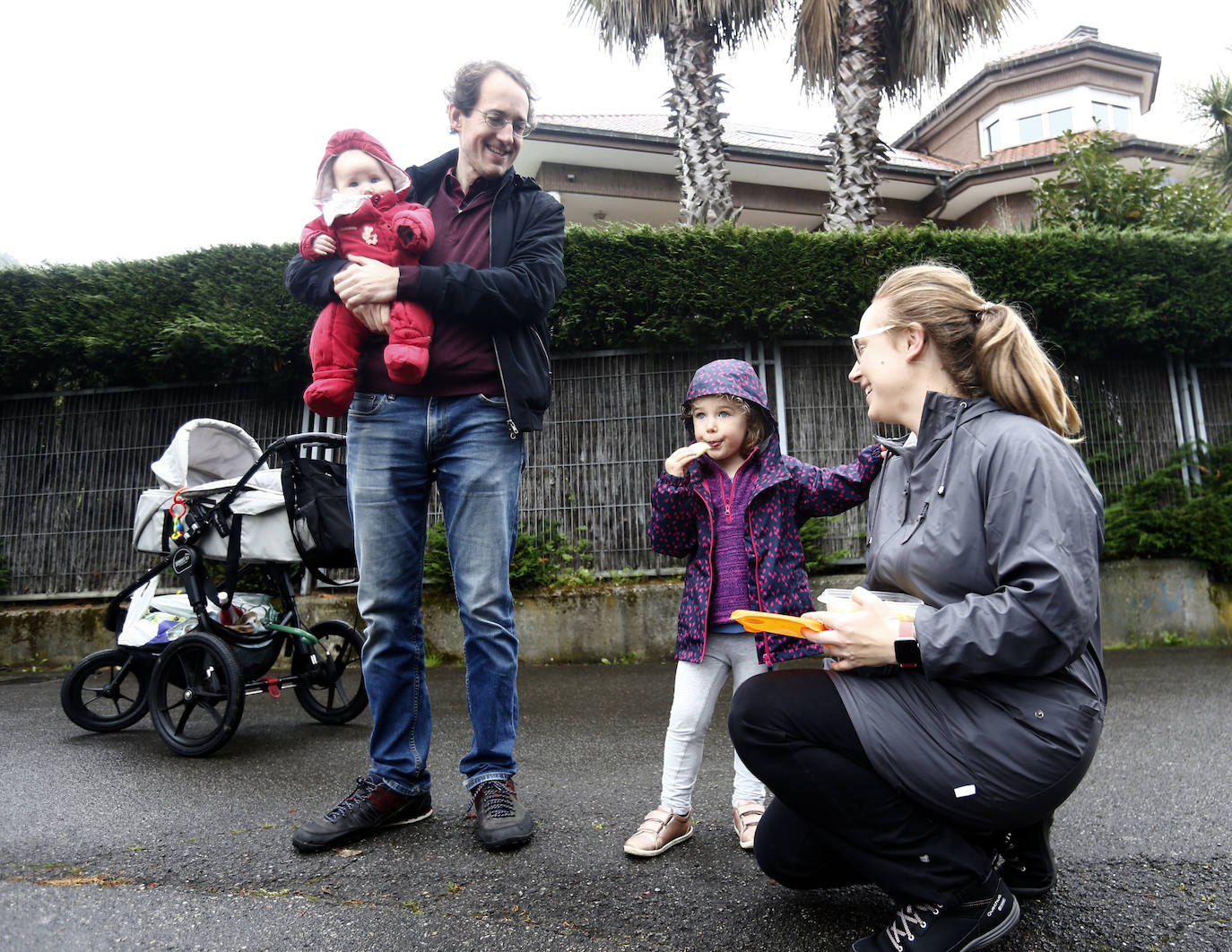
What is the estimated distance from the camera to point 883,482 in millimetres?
2211

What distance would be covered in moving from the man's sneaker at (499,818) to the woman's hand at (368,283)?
1.55m

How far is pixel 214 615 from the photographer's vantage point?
4285mm

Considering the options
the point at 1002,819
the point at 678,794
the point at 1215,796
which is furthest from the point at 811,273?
the point at 1002,819

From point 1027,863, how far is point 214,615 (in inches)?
147

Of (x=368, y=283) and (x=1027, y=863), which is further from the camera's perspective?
(x=368, y=283)

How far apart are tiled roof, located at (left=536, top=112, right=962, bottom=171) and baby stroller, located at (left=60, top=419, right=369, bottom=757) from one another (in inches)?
448

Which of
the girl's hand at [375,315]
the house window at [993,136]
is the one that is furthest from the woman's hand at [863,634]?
the house window at [993,136]

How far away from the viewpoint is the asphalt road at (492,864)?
6.48 ft

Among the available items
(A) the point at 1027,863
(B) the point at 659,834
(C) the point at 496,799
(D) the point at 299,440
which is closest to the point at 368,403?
(C) the point at 496,799

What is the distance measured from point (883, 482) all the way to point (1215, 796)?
6.61ft

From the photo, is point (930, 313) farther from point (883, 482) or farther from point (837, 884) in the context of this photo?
point (837, 884)

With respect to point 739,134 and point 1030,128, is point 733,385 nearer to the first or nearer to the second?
point 739,134

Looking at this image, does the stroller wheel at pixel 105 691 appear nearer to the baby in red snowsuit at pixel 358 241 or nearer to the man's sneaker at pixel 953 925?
the baby in red snowsuit at pixel 358 241

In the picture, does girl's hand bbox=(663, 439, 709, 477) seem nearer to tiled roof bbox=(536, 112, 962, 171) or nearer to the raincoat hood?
the raincoat hood
